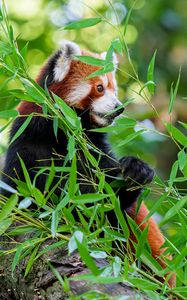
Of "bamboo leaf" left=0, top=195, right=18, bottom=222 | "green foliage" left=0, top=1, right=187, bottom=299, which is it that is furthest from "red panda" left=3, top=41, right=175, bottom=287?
"bamboo leaf" left=0, top=195, right=18, bottom=222

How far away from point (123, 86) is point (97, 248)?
435 centimetres

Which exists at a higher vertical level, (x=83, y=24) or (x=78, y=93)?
(x=83, y=24)

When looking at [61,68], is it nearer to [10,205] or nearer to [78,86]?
[78,86]

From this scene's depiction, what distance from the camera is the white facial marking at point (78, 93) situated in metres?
3.57

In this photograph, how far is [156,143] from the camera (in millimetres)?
6160

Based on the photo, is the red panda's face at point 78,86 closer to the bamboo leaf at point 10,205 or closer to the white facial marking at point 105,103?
the white facial marking at point 105,103

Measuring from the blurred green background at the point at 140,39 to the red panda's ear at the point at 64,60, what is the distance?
2081 millimetres

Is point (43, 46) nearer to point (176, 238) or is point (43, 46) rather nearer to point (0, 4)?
point (0, 4)

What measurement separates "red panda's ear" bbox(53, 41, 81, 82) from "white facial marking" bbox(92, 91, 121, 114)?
255 mm

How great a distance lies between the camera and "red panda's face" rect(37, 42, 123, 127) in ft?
11.6

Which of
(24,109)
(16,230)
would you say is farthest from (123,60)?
(16,230)

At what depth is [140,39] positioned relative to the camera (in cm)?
719

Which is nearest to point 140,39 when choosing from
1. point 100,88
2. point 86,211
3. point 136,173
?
point 100,88

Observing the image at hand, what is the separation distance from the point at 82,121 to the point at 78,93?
0.17 m
